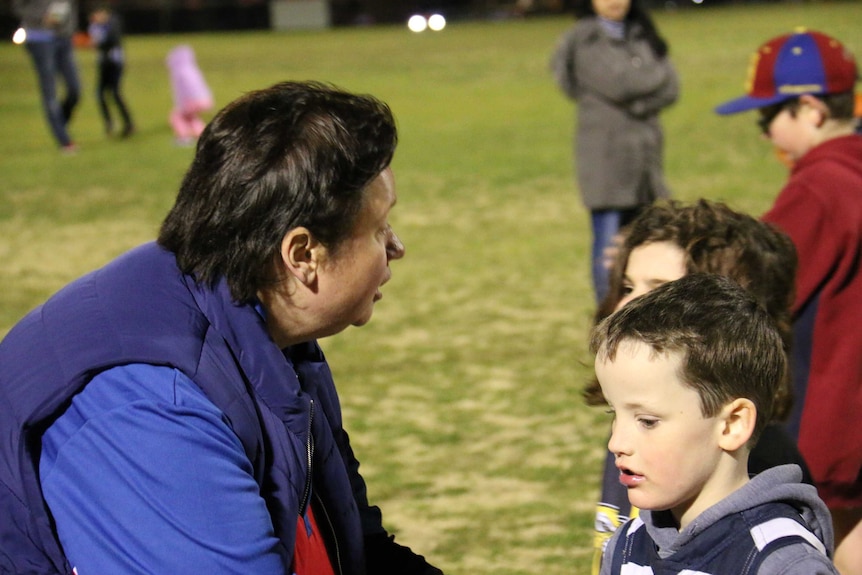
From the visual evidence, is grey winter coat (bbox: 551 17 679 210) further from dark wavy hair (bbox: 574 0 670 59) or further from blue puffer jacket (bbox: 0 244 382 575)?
blue puffer jacket (bbox: 0 244 382 575)

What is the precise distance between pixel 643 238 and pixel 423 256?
6541 millimetres

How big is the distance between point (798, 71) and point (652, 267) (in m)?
1.32

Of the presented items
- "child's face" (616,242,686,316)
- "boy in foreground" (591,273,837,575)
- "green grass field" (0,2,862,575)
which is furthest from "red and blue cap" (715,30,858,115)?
"boy in foreground" (591,273,837,575)

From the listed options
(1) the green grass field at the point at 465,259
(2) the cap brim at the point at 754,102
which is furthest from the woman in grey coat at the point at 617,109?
(2) the cap brim at the point at 754,102

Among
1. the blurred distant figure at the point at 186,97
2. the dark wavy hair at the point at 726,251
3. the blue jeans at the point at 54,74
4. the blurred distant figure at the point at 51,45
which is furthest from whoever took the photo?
the blurred distant figure at the point at 186,97

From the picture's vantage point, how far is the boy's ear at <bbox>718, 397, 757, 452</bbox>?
1923mm

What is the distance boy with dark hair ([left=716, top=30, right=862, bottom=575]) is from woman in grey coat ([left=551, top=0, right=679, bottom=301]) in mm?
3131

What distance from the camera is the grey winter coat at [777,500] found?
71.5 inches

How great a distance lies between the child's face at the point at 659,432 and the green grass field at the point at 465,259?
2394 millimetres

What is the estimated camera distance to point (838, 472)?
3.23m

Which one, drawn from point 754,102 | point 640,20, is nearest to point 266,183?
point 754,102

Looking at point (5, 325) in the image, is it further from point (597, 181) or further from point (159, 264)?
point (159, 264)

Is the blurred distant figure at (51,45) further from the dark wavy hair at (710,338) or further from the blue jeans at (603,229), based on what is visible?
the dark wavy hair at (710,338)

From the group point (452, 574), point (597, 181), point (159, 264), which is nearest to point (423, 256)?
point (597, 181)
